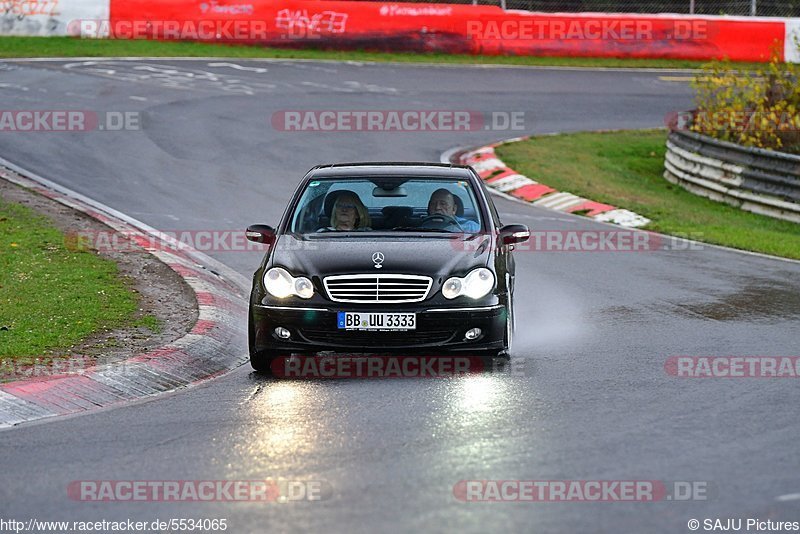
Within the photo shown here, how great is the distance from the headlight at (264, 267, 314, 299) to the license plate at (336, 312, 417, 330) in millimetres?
392

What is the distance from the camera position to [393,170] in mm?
11539

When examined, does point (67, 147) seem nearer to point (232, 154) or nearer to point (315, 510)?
point (232, 154)

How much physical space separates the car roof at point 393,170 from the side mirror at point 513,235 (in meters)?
0.76

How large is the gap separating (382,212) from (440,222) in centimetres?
49

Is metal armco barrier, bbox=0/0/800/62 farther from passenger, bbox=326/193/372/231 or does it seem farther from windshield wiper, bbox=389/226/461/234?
windshield wiper, bbox=389/226/461/234

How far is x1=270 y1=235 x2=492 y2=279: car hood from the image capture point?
10062mm

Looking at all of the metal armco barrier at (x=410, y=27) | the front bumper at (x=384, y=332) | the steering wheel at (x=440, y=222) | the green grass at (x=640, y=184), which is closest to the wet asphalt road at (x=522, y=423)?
the front bumper at (x=384, y=332)

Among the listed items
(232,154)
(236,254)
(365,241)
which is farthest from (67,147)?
(365,241)
